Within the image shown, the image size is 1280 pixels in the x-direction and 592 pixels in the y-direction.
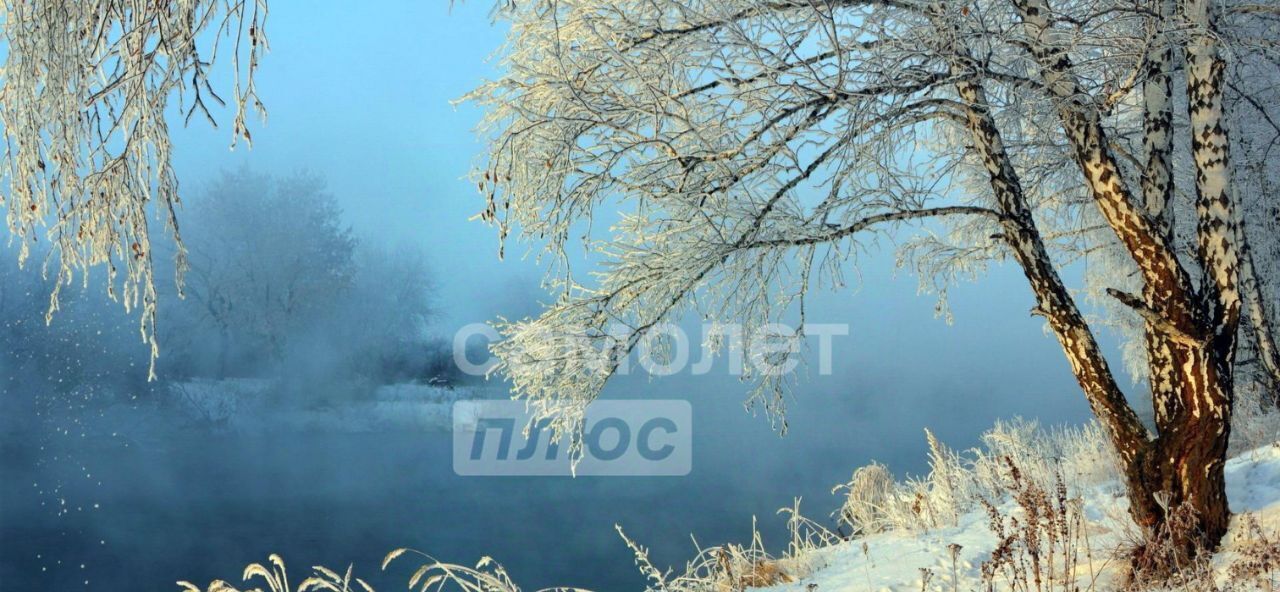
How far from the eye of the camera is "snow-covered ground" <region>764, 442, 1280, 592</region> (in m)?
4.51

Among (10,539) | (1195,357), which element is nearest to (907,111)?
(1195,357)

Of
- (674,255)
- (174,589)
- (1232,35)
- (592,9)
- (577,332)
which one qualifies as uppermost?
(592,9)

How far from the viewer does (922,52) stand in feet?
14.4

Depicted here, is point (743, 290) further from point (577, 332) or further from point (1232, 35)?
point (1232, 35)

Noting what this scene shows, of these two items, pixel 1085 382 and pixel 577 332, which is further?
pixel 577 332

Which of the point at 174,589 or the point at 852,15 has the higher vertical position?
the point at 852,15

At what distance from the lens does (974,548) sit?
5.29 metres

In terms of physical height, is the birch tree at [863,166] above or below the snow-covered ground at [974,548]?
above

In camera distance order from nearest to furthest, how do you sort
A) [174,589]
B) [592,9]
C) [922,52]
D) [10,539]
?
[922,52]
[592,9]
[174,589]
[10,539]

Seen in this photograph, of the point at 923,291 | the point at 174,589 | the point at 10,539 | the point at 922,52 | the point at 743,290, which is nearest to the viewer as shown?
the point at 922,52

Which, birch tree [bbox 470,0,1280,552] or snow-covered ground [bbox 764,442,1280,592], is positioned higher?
birch tree [bbox 470,0,1280,552]

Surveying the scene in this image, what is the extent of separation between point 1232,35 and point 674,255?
151 inches

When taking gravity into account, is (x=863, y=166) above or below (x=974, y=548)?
above

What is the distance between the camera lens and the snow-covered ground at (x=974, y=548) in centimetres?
451
